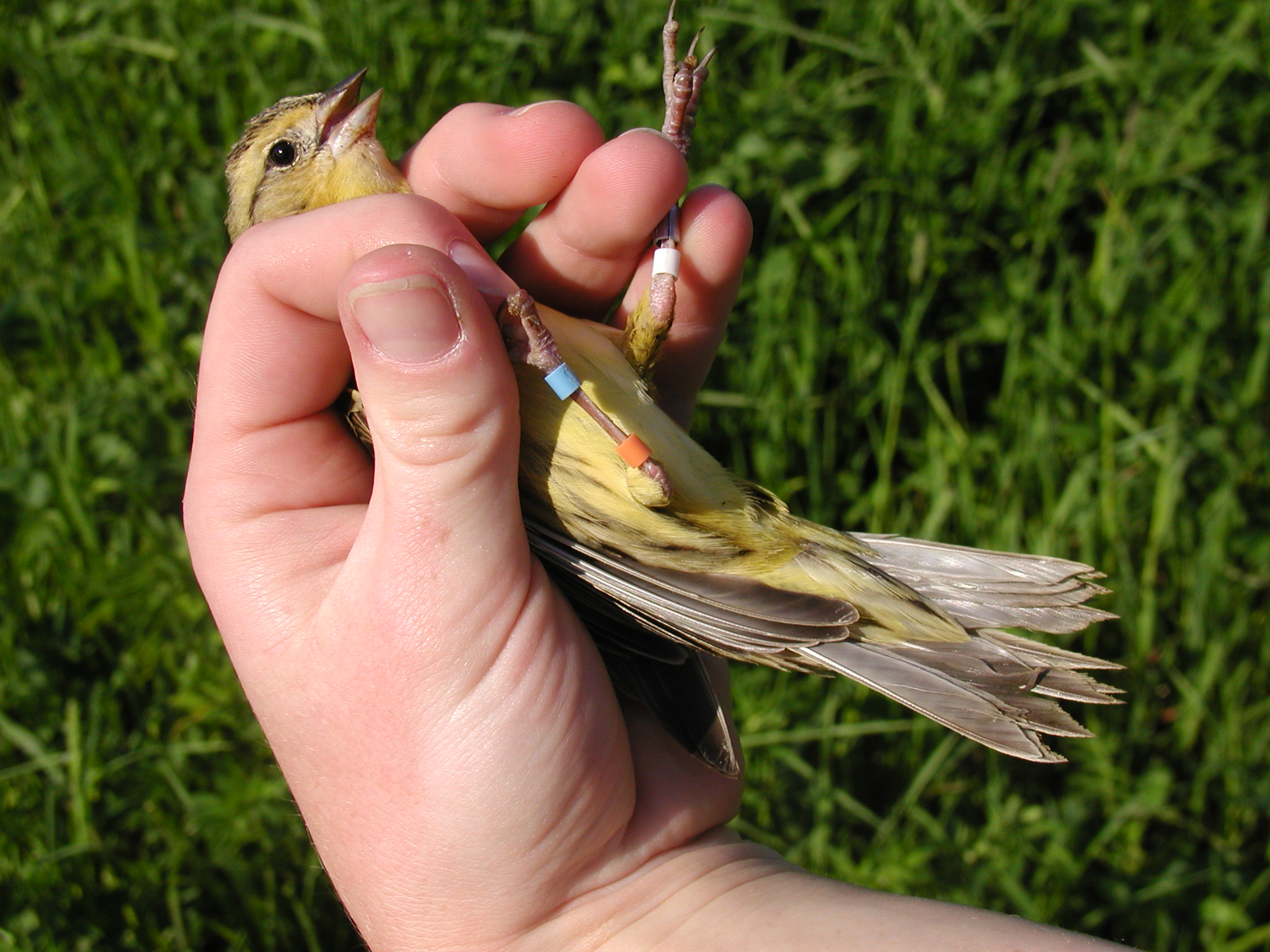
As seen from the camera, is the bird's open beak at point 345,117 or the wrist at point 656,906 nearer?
the wrist at point 656,906

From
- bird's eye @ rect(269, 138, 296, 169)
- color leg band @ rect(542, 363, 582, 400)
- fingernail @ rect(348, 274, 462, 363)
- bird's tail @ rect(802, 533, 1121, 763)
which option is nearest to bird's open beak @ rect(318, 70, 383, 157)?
bird's eye @ rect(269, 138, 296, 169)

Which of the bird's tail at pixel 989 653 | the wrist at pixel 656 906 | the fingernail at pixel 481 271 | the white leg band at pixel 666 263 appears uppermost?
the fingernail at pixel 481 271

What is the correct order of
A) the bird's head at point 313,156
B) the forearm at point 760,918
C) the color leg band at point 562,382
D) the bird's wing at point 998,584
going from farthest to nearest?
the bird's head at point 313,156, the bird's wing at point 998,584, the color leg band at point 562,382, the forearm at point 760,918

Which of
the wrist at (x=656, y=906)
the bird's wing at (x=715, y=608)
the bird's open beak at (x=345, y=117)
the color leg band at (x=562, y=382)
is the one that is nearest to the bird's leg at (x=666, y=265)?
the color leg band at (x=562, y=382)

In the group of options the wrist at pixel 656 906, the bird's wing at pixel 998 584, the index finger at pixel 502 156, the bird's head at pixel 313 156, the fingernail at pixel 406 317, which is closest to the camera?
the fingernail at pixel 406 317

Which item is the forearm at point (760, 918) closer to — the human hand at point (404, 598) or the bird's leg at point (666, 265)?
the human hand at point (404, 598)

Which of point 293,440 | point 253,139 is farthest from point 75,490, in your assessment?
point 293,440

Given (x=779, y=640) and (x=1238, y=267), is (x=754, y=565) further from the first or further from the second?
(x=1238, y=267)
